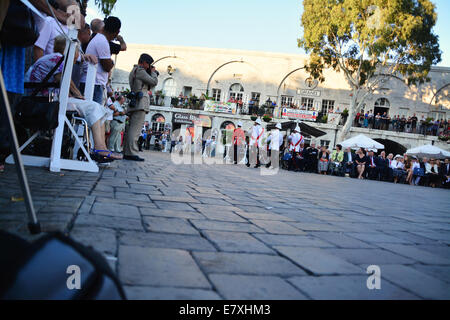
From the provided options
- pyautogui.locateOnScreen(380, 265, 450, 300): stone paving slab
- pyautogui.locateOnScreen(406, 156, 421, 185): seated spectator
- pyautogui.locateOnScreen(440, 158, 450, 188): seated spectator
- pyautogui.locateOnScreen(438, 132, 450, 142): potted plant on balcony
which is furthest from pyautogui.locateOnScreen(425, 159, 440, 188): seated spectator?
pyautogui.locateOnScreen(380, 265, 450, 300): stone paving slab

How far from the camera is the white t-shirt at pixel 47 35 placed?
341cm

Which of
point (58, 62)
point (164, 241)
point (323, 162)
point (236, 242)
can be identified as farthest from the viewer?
point (323, 162)

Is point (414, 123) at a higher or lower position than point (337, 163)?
higher

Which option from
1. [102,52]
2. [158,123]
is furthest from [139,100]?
[158,123]

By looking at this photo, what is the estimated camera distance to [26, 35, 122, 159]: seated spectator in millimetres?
3385

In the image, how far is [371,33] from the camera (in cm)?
1894

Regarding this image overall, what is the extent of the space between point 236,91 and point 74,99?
26.7 meters

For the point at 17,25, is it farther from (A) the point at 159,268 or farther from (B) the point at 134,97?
(B) the point at 134,97

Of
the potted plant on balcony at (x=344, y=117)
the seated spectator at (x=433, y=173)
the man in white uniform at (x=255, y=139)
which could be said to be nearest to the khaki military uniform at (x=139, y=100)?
the man in white uniform at (x=255, y=139)

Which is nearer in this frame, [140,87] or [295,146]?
[140,87]

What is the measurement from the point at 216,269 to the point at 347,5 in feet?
72.0

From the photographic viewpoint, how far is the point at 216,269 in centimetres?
123

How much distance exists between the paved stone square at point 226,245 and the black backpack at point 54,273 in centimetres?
34
